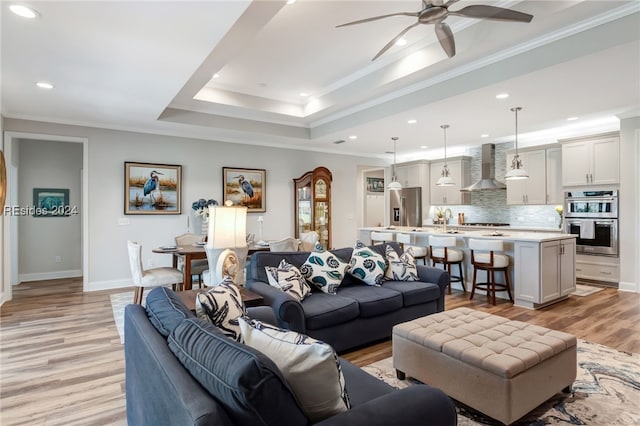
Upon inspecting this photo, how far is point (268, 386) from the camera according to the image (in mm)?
967

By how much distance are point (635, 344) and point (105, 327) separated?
528 centimetres

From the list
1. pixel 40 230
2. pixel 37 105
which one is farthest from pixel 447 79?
pixel 40 230

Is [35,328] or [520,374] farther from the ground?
[520,374]

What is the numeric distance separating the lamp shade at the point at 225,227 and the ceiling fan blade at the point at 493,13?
6.97ft

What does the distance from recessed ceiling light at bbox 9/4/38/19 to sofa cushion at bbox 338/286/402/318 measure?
3.19 metres

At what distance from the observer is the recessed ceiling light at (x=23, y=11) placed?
7.80 ft

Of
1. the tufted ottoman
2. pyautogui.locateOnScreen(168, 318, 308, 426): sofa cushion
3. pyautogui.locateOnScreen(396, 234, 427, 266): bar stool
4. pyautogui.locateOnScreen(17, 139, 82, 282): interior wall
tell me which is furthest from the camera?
pyautogui.locateOnScreen(17, 139, 82, 282): interior wall

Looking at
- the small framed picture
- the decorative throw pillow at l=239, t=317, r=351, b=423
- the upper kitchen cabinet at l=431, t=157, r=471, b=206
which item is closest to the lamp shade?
the decorative throw pillow at l=239, t=317, r=351, b=423

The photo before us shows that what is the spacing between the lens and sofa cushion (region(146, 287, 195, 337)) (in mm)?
1493

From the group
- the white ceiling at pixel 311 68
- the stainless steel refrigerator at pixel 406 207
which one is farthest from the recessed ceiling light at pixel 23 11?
the stainless steel refrigerator at pixel 406 207

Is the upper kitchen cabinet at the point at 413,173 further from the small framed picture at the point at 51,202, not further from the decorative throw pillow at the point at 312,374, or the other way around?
the decorative throw pillow at the point at 312,374

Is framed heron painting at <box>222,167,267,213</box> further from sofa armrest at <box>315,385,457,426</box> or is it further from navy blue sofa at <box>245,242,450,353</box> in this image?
sofa armrest at <box>315,385,457,426</box>

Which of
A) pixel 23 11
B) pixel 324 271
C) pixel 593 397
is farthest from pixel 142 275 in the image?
pixel 593 397

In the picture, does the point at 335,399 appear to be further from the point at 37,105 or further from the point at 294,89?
the point at 37,105
